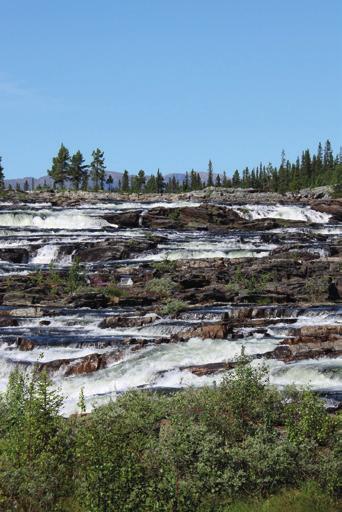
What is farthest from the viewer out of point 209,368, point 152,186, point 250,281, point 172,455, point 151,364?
point 152,186

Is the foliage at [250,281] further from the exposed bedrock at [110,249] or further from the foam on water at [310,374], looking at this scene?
the foam on water at [310,374]

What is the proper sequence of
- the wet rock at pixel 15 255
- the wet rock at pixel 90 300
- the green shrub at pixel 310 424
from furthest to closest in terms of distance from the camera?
the wet rock at pixel 15 255 → the wet rock at pixel 90 300 → the green shrub at pixel 310 424

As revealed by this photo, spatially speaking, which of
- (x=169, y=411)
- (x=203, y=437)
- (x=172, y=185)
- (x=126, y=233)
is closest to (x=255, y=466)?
(x=203, y=437)

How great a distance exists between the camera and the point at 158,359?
18.4 meters

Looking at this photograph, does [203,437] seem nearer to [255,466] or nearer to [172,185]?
[255,466]

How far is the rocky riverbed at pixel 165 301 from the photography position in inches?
694

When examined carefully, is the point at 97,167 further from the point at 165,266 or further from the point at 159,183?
the point at 165,266

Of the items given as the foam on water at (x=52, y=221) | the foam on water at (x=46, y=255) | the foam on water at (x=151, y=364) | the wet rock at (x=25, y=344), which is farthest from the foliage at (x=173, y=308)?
the foam on water at (x=52, y=221)

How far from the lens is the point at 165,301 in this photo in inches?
1075

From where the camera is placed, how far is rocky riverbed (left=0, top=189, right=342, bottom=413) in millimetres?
17625

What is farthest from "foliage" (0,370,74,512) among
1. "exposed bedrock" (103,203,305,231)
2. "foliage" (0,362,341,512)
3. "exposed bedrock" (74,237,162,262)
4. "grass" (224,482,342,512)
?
"exposed bedrock" (103,203,305,231)

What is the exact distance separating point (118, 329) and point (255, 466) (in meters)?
14.5

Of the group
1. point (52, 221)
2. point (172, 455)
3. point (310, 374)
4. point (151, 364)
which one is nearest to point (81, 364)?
point (151, 364)

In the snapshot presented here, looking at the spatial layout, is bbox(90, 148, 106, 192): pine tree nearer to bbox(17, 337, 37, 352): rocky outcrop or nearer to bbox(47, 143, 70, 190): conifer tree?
bbox(47, 143, 70, 190): conifer tree
